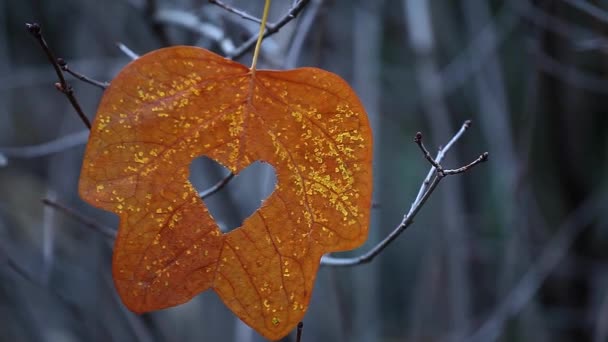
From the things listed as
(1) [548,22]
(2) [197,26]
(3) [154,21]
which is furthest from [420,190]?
(1) [548,22]

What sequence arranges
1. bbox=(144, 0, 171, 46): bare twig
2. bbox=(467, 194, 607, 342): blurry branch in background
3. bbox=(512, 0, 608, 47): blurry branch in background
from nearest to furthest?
bbox=(144, 0, 171, 46): bare twig, bbox=(512, 0, 608, 47): blurry branch in background, bbox=(467, 194, 607, 342): blurry branch in background

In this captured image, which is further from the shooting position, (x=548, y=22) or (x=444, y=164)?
(x=444, y=164)

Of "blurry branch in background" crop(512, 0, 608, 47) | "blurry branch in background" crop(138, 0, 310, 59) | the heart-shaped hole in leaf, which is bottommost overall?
the heart-shaped hole in leaf

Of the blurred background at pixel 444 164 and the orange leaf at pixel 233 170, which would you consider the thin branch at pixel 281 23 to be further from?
the blurred background at pixel 444 164

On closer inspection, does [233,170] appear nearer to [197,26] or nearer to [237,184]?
[197,26]

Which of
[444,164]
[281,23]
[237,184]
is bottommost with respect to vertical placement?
[237,184]

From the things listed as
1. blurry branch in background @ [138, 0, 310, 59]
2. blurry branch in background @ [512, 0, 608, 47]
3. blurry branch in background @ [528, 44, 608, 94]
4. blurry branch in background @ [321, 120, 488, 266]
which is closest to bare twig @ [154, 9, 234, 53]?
blurry branch in background @ [138, 0, 310, 59]

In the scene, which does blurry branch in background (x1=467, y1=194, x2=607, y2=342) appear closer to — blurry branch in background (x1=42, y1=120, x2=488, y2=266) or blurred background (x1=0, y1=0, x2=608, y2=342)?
blurred background (x1=0, y1=0, x2=608, y2=342)

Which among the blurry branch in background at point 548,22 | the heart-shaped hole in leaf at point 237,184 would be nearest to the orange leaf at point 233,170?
the heart-shaped hole in leaf at point 237,184

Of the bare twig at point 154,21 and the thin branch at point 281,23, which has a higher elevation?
the thin branch at point 281,23
